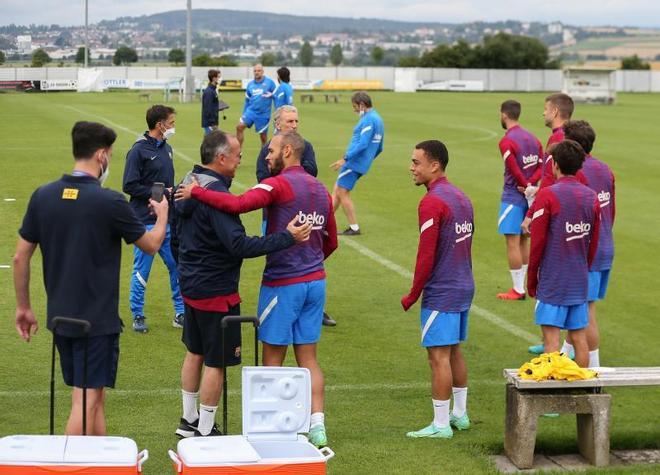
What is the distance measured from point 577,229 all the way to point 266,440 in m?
3.19

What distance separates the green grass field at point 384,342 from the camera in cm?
Answer: 841

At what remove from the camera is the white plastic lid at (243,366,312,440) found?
7090 mm

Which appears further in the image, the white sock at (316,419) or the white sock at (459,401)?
the white sock at (459,401)

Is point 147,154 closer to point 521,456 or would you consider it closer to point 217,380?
point 217,380

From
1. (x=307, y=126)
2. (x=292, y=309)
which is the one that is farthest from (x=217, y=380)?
(x=307, y=126)

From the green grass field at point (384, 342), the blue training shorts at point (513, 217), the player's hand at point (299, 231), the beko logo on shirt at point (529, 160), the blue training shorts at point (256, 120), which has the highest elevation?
the beko logo on shirt at point (529, 160)

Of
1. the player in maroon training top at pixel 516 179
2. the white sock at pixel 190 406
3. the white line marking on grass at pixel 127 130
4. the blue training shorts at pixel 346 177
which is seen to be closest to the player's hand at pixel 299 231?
the white sock at pixel 190 406

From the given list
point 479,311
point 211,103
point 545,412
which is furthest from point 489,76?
point 545,412

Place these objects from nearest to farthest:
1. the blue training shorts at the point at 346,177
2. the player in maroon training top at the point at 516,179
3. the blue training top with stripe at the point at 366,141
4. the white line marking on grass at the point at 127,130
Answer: the player in maroon training top at the point at 516,179, the blue training top with stripe at the point at 366,141, the blue training shorts at the point at 346,177, the white line marking on grass at the point at 127,130

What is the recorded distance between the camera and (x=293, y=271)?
26.8ft

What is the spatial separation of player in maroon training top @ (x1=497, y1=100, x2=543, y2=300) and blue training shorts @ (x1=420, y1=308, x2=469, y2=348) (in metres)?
4.77

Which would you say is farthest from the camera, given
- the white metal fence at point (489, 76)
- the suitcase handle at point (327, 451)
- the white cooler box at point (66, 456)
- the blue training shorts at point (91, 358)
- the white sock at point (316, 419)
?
the white metal fence at point (489, 76)

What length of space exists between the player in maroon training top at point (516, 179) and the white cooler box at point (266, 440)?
6.25 meters

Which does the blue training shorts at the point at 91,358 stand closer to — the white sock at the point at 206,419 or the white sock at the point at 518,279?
the white sock at the point at 206,419
